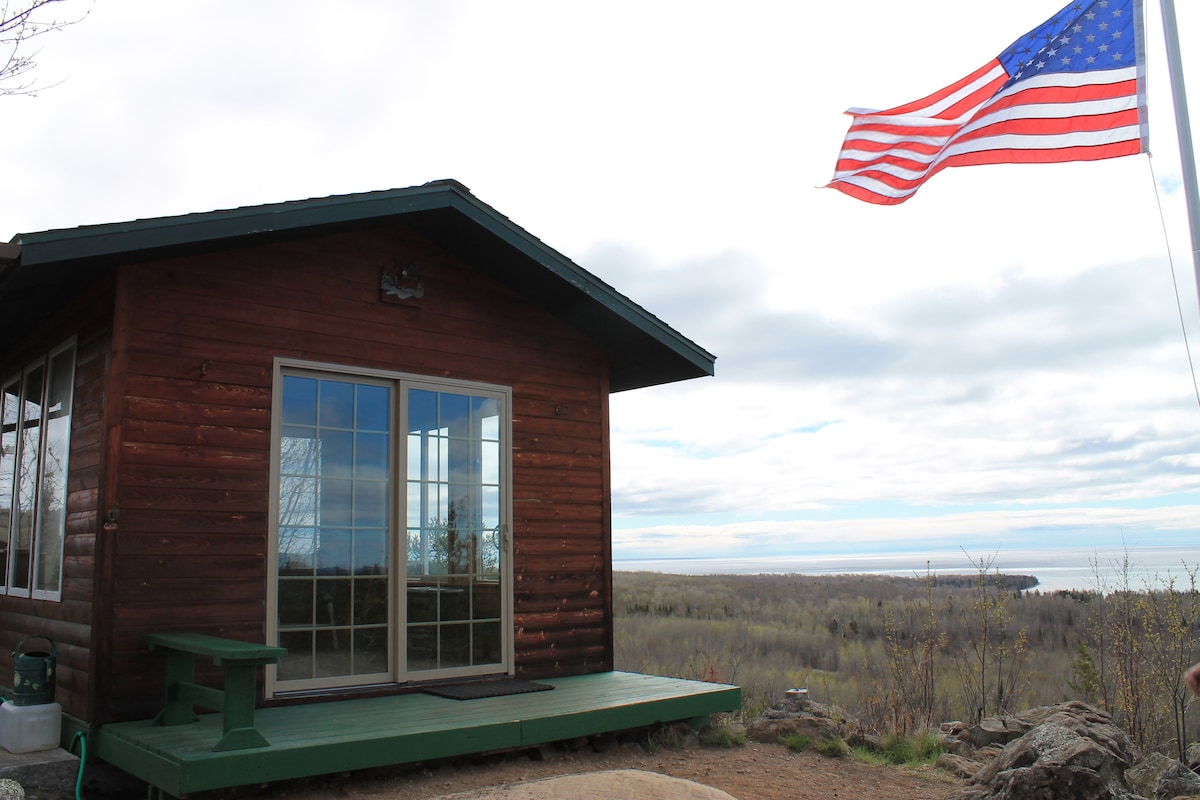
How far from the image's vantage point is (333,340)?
19.5 feet

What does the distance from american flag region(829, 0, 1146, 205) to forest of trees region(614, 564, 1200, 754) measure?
11.6 ft

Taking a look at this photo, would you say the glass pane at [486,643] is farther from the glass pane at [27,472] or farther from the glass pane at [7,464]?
the glass pane at [7,464]

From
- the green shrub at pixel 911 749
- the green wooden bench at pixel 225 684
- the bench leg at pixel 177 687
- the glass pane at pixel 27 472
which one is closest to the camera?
the green wooden bench at pixel 225 684

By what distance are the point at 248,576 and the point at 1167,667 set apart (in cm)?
687

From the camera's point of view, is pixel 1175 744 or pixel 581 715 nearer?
pixel 581 715

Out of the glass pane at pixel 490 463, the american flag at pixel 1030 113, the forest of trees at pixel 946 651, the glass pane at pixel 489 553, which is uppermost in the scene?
the american flag at pixel 1030 113

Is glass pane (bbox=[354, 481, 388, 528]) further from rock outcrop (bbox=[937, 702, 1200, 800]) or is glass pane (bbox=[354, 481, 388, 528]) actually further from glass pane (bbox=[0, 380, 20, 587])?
rock outcrop (bbox=[937, 702, 1200, 800])

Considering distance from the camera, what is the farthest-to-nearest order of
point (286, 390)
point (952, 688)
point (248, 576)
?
1. point (952, 688)
2. point (286, 390)
3. point (248, 576)

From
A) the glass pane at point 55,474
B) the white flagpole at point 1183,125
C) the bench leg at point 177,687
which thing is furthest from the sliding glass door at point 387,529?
the white flagpole at point 1183,125

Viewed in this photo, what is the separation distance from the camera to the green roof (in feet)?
15.7

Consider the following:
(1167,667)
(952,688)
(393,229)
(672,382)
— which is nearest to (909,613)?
(952,688)

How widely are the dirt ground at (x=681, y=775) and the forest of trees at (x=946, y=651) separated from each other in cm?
145

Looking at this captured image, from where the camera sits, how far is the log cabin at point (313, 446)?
505 centimetres

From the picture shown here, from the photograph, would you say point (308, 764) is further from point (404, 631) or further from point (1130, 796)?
point (1130, 796)
